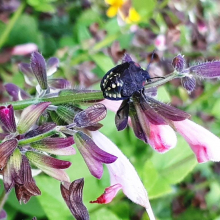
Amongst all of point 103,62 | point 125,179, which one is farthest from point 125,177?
point 103,62

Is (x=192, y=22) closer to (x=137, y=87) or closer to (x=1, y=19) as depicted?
(x=1, y=19)

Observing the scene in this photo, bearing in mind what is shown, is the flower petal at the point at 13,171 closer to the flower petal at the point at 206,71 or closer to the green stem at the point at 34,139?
the green stem at the point at 34,139

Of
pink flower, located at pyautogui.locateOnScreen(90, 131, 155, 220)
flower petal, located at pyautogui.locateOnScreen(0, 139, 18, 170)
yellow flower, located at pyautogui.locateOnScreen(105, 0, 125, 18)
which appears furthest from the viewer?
yellow flower, located at pyautogui.locateOnScreen(105, 0, 125, 18)

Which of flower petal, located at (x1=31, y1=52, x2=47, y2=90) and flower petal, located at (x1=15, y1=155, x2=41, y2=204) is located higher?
flower petal, located at (x1=31, y1=52, x2=47, y2=90)

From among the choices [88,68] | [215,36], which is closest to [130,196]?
[88,68]

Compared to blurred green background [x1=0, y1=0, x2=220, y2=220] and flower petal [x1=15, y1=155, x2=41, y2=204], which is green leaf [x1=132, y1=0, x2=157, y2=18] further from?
flower petal [x1=15, y1=155, x2=41, y2=204]

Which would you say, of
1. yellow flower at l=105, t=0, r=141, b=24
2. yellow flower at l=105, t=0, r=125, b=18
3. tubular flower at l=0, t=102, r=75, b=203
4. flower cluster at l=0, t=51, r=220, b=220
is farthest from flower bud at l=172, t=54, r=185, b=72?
yellow flower at l=105, t=0, r=125, b=18
